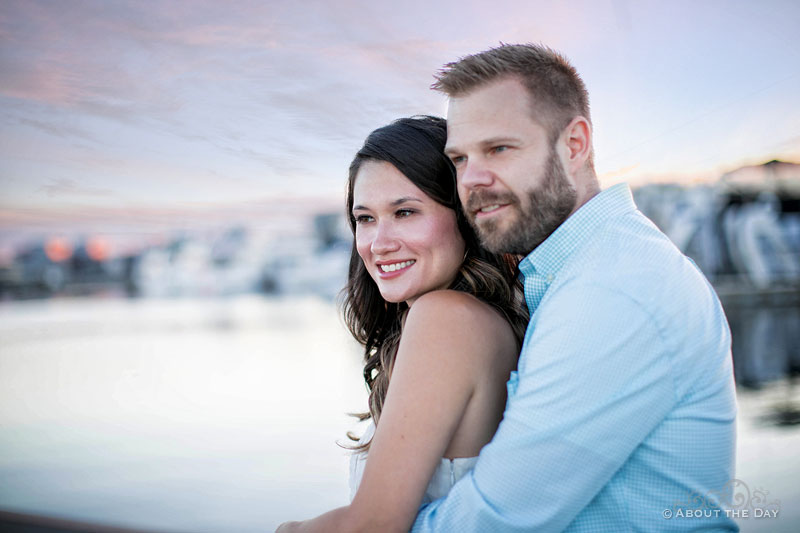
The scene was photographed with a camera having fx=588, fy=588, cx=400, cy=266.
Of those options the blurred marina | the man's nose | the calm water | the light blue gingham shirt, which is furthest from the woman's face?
the calm water

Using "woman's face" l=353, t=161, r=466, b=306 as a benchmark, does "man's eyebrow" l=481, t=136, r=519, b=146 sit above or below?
above

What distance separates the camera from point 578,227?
127 centimetres

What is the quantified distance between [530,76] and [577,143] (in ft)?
0.68

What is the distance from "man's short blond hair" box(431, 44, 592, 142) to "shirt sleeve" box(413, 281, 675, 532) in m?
0.59

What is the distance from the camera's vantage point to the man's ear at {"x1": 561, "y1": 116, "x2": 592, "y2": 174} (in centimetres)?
144

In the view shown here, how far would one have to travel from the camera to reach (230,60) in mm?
5668

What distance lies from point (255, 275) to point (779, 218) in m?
15.6

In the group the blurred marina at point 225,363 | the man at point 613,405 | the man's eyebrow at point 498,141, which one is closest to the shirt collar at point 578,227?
the man at point 613,405

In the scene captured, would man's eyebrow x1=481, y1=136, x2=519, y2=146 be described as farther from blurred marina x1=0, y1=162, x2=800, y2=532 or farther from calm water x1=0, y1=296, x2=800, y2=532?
calm water x1=0, y1=296, x2=800, y2=532

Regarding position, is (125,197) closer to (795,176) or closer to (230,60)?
(230,60)

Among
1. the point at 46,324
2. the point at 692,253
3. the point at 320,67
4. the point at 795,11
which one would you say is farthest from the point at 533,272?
the point at 692,253

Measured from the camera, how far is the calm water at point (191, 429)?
11.8 feet

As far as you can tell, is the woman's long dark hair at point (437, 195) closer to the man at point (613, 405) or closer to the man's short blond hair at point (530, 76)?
the man's short blond hair at point (530, 76)

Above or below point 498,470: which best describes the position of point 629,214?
above
